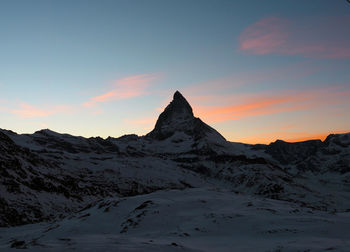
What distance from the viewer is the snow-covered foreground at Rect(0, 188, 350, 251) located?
1741 cm

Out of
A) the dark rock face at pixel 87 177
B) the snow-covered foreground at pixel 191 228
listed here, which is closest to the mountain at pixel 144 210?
the snow-covered foreground at pixel 191 228

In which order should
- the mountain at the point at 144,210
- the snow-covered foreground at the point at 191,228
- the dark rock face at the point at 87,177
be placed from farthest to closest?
the dark rock face at the point at 87,177 < the mountain at the point at 144,210 < the snow-covered foreground at the point at 191,228

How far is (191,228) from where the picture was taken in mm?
26078

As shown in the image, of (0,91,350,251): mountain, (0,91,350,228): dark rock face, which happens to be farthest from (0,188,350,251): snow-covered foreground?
(0,91,350,228): dark rock face

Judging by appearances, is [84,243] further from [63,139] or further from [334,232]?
[63,139]

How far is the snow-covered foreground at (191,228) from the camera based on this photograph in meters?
17.4

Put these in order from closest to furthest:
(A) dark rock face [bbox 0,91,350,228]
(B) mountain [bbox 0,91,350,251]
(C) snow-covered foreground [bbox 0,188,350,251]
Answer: (C) snow-covered foreground [bbox 0,188,350,251] → (B) mountain [bbox 0,91,350,251] → (A) dark rock face [bbox 0,91,350,228]

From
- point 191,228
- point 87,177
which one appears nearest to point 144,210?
point 191,228

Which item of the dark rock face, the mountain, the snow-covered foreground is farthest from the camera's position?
the dark rock face

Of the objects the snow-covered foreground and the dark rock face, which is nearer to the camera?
the snow-covered foreground

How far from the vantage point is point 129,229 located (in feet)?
93.8

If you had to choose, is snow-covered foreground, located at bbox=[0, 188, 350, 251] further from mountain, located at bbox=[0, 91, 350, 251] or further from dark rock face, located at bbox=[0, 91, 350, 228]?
dark rock face, located at bbox=[0, 91, 350, 228]

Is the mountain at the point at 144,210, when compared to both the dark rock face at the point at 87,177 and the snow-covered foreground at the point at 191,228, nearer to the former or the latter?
the snow-covered foreground at the point at 191,228

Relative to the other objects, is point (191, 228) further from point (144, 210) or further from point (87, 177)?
point (87, 177)
